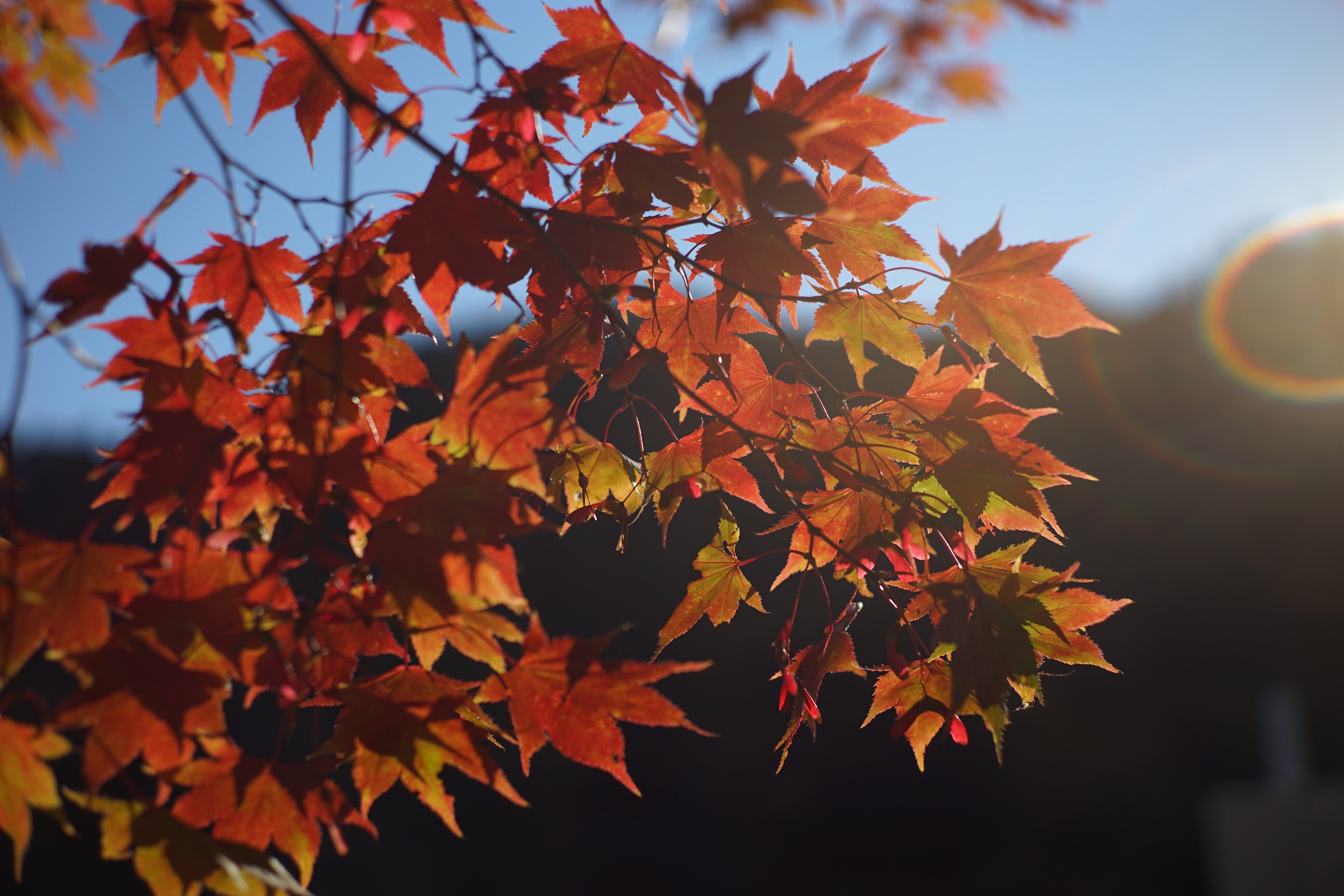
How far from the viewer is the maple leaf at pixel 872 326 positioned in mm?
1020

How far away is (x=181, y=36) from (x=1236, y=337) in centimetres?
778

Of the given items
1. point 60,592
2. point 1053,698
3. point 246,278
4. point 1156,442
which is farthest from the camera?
point 1156,442

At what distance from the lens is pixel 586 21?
938 millimetres

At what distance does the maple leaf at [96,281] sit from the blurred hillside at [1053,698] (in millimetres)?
4314

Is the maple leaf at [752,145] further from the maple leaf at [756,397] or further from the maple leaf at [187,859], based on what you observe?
the maple leaf at [187,859]

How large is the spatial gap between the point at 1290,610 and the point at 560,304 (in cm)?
740

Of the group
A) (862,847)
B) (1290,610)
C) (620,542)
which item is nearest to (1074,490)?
(1290,610)

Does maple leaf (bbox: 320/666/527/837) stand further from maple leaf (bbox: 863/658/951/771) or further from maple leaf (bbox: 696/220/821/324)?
maple leaf (bbox: 696/220/821/324)

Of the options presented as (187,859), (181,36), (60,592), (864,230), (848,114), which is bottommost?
(187,859)

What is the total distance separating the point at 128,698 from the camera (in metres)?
0.67

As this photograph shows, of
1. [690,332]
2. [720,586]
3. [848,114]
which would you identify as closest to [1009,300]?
[848,114]

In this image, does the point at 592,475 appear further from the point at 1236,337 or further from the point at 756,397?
the point at 1236,337

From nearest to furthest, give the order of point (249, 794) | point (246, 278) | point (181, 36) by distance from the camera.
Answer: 1. point (249, 794)
2. point (181, 36)
3. point (246, 278)

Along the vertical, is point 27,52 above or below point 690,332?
above
